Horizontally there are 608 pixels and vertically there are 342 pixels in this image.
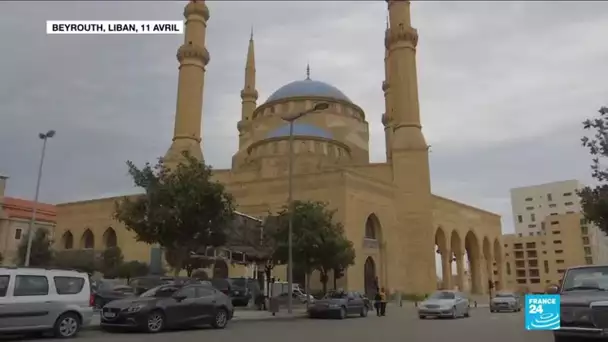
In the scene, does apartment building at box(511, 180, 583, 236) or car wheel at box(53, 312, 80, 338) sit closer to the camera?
car wheel at box(53, 312, 80, 338)

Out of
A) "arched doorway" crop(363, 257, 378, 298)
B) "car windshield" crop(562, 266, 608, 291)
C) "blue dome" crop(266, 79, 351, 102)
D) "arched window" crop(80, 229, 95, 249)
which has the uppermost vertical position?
"blue dome" crop(266, 79, 351, 102)

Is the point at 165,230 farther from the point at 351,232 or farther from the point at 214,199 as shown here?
the point at 351,232

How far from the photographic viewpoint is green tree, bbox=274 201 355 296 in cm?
2342

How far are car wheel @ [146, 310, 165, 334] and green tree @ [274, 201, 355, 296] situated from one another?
36.9ft

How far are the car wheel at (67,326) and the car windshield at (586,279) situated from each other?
9243 mm

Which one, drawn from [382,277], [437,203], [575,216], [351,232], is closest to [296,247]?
[351,232]

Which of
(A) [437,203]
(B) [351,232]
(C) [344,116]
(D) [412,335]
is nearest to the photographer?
(D) [412,335]

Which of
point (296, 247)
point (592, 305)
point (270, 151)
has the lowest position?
point (592, 305)

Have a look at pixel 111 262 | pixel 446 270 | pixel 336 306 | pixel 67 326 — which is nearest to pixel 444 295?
pixel 336 306

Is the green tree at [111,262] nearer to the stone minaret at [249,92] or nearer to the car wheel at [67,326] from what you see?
the stone minaret at [249,92]

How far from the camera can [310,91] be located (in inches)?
2189

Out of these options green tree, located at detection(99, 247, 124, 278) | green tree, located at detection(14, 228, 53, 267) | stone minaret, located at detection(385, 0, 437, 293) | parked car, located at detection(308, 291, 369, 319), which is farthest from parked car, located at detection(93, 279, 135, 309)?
stone minaret, located at detection(385, 0, 437, 293)

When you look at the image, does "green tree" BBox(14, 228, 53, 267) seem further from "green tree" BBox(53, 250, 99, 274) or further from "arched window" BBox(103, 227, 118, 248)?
"arched window" BBox(103, 227, 118, 248)

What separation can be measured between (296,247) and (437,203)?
24732mm
